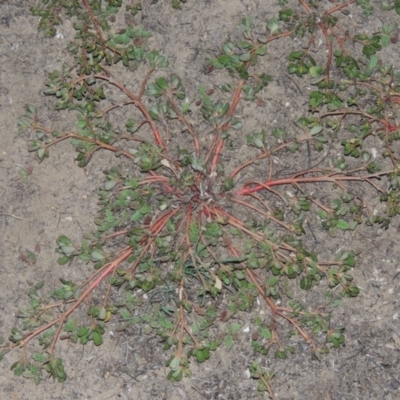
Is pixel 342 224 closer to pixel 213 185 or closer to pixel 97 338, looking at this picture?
pixel 213 185

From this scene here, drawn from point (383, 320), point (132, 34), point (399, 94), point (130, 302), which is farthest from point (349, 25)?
point (130, 302)

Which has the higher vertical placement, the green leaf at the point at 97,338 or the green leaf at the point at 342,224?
the green leaf at the point at 342,224

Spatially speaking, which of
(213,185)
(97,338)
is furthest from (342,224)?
(97,338)

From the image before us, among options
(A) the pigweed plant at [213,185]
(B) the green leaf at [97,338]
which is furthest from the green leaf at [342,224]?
(B) the green leaf at [97,338]

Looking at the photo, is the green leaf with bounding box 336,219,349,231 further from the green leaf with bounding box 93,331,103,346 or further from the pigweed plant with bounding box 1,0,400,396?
the green leaf with bounding box 93,331,103,346

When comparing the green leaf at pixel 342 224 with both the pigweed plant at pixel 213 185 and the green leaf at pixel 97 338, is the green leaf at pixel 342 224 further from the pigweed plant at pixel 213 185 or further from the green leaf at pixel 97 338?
the green leaf at pixel 97 338

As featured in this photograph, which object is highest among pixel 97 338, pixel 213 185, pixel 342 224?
pixel 213 185

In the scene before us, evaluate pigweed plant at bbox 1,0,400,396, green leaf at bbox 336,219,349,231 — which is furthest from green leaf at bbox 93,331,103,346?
green leaf at bbox 336,219,349,231

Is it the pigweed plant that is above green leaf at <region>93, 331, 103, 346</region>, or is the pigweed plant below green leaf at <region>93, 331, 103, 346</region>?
above

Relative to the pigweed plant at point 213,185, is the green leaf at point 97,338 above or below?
below

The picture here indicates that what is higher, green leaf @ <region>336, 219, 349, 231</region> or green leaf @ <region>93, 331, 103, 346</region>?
green leaf @ <region>336, 219, 349, 231</region>
